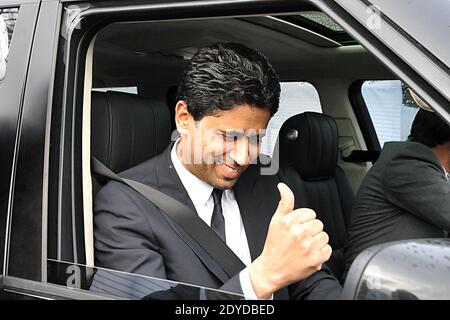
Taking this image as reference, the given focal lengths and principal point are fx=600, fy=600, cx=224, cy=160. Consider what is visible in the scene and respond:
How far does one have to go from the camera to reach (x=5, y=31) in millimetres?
1711

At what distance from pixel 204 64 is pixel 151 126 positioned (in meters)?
0.51

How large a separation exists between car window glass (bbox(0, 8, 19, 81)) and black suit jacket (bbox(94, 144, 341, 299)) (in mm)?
467

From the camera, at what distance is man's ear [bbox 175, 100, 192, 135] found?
6.27ft

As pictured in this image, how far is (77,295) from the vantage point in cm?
150

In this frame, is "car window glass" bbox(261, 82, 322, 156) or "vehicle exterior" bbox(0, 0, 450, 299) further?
"car window glass" bbox(261, 82, 322, 156)

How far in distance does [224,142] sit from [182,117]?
19cm

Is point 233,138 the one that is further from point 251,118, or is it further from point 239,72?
point 239,72

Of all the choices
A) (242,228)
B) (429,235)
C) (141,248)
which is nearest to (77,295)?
(141,248)

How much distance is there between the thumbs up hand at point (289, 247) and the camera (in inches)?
52.4

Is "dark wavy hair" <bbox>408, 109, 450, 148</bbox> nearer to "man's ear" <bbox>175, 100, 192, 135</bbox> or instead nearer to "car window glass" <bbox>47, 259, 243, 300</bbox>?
"man's ear" <bbox>175, 100, 192, 135</bbox>

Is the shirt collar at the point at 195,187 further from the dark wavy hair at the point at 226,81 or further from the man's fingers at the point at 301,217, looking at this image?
the man's fingers at the point at 301,217

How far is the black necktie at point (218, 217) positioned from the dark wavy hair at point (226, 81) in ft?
0.86

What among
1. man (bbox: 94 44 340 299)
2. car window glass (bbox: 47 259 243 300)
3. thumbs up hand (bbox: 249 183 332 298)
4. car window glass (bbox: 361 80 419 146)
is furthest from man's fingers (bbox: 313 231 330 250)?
car window glass (bbox: 361 80 419 146)

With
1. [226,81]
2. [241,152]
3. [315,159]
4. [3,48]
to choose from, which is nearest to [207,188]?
[241,152]
